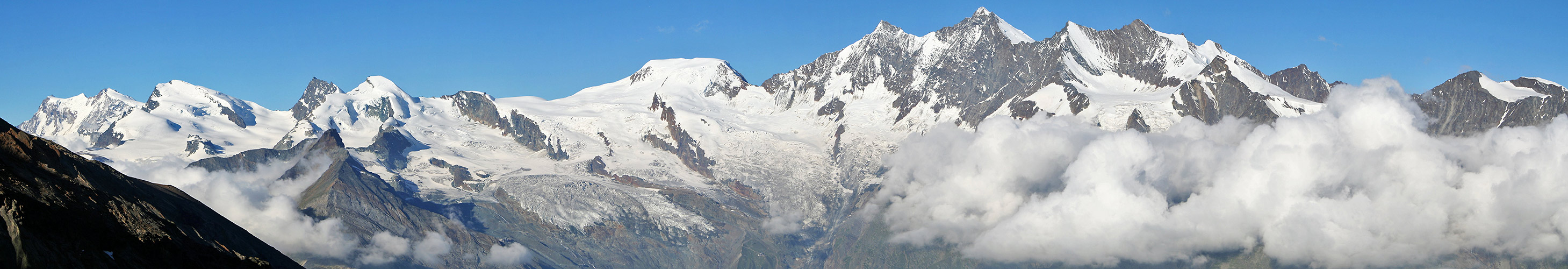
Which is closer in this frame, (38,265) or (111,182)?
(38,265)

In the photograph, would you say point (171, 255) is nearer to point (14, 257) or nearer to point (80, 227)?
point (80, 227)

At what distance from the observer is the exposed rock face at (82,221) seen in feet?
300

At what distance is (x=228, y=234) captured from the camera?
15912 centimetres

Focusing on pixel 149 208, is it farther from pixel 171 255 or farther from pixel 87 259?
pixel 87 259

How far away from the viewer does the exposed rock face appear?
91.6 m

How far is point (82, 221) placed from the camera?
339 ft

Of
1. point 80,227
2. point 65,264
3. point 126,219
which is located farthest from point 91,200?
point 65,264

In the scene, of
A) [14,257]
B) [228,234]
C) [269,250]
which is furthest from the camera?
[269,250]

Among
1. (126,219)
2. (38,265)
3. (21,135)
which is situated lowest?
(38,265)

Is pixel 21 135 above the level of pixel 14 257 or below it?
above

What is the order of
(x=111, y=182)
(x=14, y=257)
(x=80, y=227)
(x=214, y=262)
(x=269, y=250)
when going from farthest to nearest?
1. (x=269, y=250)
2. (x=111, y=182)
3. (x=214, y=262)
4. (x=80, y=227)
5. (x=14, y=257)

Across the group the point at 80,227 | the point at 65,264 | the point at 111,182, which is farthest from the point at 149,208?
the point at 65,264

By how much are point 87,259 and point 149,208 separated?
32.8 meters

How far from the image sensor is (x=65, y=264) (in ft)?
303
